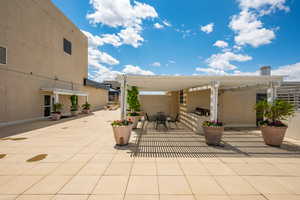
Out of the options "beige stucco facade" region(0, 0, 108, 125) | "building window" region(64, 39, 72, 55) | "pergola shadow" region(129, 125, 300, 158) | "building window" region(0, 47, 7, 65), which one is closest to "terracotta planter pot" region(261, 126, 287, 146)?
"pergola shadow" region(129, 125, 300, 158)

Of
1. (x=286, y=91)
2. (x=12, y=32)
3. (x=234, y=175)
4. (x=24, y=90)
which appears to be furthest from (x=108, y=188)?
(x=12, y=32)

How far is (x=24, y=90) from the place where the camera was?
9016 millimetres

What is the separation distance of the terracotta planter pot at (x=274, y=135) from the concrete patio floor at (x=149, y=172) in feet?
0.96

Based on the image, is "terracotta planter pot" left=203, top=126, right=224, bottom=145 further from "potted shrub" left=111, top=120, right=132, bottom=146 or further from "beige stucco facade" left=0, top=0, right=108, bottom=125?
"beige stucco facade" left=0, top=0, right=108, bottom=125

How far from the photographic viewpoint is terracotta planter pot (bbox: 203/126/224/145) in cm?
453

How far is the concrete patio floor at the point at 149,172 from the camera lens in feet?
7.30

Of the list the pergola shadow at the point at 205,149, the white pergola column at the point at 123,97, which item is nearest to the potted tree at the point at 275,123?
the pergola shadow at the point at 205,149

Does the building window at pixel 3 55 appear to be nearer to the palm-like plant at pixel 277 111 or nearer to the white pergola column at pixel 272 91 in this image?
the palm-like plant at pixel 277 111

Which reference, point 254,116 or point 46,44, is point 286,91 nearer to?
point 254,116

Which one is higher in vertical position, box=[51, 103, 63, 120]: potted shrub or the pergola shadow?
box=[51, 103, 63, 120]: potted shrub

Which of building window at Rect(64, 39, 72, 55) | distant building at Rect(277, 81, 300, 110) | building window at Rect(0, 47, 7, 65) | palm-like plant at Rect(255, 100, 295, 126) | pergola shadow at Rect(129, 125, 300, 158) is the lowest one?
pergola shadow at Rect(129, 125, 300, 158)

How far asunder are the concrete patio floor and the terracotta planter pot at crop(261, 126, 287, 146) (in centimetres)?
29

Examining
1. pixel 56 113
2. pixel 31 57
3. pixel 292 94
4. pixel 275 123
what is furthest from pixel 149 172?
pixel 31 57

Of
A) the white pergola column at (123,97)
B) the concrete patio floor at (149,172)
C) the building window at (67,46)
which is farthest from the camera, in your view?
the building window at (67,46)
